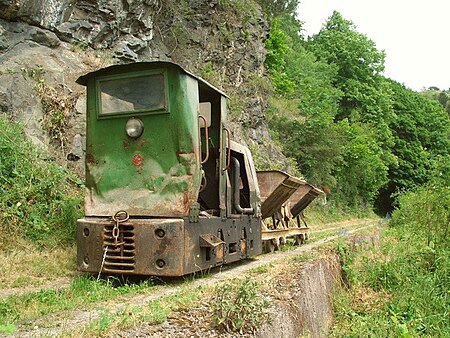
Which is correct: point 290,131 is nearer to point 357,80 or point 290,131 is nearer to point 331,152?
point 331,152

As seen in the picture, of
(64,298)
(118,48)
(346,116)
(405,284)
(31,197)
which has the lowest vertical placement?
(405,284)

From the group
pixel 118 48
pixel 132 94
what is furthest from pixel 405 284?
pixel 118 48

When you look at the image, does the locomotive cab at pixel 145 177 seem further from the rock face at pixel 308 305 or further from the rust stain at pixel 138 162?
the rock face at pixel 308 305

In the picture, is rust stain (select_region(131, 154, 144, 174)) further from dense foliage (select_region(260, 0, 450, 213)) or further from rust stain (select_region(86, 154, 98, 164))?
dense foliage (select_region(260, 0, 450, 213))

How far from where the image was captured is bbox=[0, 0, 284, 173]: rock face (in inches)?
490

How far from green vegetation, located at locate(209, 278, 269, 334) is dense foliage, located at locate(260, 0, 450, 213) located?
21.1 meters

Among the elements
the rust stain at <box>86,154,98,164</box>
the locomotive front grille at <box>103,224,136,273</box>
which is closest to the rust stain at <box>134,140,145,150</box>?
the rust stain at <box>86,154,98,164</box>

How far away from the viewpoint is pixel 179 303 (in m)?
4.89

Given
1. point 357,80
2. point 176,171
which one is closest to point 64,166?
point 176,171

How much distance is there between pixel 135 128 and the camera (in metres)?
7.49

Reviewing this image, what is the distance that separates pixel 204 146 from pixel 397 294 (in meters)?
3.66

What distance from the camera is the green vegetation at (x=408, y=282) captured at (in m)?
6.95

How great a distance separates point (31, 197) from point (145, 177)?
313 cm

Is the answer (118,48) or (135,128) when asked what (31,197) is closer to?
(135,128)
